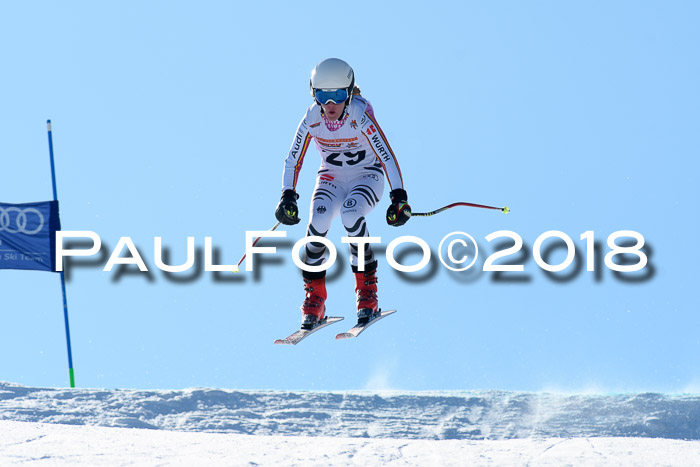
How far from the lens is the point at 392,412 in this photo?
57.9 feet

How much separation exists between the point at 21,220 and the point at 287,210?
26.4ft

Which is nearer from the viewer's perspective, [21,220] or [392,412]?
[21,220]

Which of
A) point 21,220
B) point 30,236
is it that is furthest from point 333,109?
point 21,220

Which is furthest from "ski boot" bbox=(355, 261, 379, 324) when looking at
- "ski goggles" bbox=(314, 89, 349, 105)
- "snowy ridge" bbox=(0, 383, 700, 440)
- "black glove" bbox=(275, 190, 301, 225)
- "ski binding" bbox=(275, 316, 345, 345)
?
"snowy ridge" bbox=(0, 383, 700, 440)

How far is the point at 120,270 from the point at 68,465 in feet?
13.2

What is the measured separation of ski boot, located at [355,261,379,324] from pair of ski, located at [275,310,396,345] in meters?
0.08

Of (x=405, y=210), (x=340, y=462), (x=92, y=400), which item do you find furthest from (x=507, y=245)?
(x=92, y=400)

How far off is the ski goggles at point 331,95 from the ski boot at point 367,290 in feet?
6.07

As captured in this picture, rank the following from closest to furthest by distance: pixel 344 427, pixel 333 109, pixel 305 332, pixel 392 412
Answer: pixel 333 109
pixel 305 332
pixel 344 427
pixel 392 412

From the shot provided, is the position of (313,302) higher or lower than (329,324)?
higher

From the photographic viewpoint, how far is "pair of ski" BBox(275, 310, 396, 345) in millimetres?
9547

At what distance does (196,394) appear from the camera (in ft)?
50.8

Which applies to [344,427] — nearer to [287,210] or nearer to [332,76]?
[287,210]

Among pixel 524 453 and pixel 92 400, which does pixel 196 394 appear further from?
pixel 524 453
